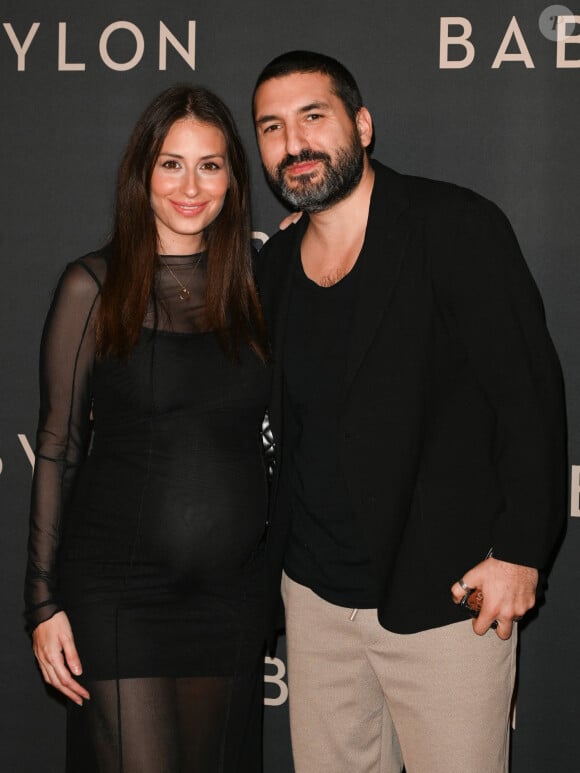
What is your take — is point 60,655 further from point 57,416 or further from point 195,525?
point 57,416

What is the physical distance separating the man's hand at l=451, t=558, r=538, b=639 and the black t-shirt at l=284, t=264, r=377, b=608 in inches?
10.1

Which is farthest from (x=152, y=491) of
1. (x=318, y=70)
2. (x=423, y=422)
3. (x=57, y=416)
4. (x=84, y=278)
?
(x=318, y=70)

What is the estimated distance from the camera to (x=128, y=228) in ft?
7.15

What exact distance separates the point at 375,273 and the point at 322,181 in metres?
0.28

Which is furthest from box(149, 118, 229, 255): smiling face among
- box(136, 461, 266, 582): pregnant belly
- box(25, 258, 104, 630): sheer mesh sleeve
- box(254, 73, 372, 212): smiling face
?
box(136, 461, 266, 582): pregnant belly

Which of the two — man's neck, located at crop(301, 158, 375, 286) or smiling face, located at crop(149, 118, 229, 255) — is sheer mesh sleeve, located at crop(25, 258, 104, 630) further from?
man's neck, located at crop(301, 158, 375, 286)

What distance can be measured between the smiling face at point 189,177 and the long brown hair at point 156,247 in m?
0.02

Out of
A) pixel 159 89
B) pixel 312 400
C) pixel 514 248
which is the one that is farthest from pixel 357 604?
pixel 159 89

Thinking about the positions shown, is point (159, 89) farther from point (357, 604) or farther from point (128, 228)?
point (357, 604)

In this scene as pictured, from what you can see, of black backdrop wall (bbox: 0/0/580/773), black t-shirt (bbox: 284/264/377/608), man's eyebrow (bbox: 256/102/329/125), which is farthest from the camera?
black backdrop wall (bbox: 0/0/580/773)

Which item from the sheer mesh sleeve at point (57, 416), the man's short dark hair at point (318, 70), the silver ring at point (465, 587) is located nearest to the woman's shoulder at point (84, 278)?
the sheer mesh sleeve at point (57, 416)

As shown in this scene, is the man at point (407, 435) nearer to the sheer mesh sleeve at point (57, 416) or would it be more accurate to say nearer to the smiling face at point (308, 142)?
the smiling face at point (308, 142)

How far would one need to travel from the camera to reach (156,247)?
2207 mm

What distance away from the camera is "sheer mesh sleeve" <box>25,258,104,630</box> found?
2.04 metres
